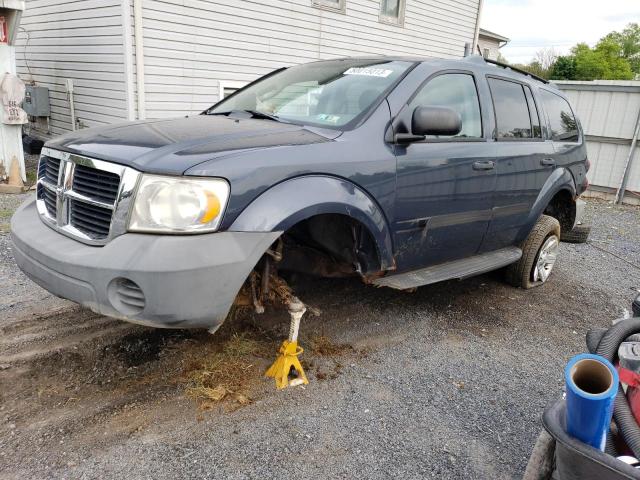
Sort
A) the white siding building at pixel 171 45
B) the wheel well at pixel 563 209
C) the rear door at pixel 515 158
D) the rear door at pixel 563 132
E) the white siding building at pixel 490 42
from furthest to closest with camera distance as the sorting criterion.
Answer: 1. the white siding building at pixel 490 42
2. the white siding building at pixel 171 45
3. the wheel well at pixel 563 209
4. the rear door at pixel 563 132
5. the rear door at pixel 515 158

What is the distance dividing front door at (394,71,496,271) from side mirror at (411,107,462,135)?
165 mm

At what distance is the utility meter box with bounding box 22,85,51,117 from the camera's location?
9.57 metres

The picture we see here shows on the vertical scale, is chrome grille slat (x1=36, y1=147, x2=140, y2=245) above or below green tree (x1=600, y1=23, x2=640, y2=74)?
below

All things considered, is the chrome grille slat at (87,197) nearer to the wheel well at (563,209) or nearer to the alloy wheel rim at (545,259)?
the alloy wheel rim at (545,259)

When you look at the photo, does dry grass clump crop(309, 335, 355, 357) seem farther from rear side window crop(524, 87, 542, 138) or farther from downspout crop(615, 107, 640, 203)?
downspout crop(615, 107, 640, 203)

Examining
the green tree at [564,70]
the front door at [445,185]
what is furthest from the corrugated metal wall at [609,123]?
the green tree at [564,70]

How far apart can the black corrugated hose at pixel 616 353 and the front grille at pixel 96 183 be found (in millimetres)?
2239

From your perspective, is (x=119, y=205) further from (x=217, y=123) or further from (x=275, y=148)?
(x=217, y=123)

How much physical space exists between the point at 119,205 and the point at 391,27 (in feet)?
33.4

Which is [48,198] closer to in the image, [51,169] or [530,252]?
[51,169]

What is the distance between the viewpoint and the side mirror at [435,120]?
3088mm

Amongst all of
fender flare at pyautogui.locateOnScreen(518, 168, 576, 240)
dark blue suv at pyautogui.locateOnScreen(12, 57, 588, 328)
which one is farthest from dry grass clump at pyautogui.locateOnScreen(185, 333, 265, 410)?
fender flare at pyautogui.locateOnScreen(518, 168, 576, 240)

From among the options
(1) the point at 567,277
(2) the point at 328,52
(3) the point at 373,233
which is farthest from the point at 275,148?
(2) the point at 328,52

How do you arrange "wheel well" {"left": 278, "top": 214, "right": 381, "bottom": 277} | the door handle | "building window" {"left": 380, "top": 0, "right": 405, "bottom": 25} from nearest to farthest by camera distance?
"wheel well" {"left": 278, "top": 214, "right": 381, "bottom": 277} < the door handle < "building window" {"left": 380, "top": 0, "right": 405, "bottom": 25}
